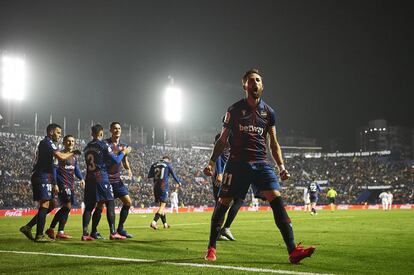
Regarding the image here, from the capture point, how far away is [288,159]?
85.5 meters

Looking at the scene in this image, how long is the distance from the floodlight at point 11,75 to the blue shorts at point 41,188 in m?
43.7

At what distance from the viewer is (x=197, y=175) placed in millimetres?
63406

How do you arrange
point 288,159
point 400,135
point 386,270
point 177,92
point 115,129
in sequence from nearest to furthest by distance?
point 386,270, point 115,129, point 177,92, point 288,159, point 400,135

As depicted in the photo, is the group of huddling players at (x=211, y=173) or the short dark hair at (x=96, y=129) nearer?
the group of huddling players at (x=211, y=173)

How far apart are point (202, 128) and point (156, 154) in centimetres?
4556

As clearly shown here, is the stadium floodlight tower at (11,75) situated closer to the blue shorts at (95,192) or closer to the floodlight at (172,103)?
the floodlight at (172,103)

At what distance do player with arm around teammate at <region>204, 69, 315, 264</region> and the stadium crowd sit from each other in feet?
107

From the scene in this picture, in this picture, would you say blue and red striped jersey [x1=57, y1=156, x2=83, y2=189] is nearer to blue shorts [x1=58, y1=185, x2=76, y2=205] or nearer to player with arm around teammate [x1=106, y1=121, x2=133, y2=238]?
blue shorts [x1=58, y1=185, x2=76, y2=205]

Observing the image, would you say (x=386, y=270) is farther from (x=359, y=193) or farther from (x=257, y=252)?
(x=359, y=193)

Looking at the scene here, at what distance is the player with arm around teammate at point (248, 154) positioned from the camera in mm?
6910

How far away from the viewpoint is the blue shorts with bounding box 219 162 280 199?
6.89 metres

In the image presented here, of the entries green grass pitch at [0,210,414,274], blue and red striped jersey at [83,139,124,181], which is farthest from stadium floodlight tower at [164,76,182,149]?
green grass pitch at [0,210,414,274]

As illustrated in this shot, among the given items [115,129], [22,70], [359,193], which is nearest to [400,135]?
[359,193]

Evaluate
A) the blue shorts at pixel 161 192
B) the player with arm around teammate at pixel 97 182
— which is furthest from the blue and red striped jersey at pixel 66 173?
the blue shorts at pixel 161 192
